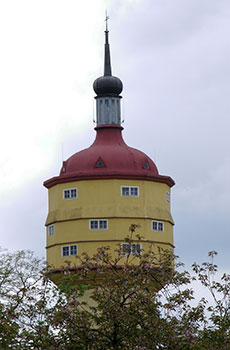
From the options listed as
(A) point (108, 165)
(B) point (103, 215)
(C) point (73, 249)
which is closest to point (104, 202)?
(B) point (103, 215)

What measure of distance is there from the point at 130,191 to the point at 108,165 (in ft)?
5.80

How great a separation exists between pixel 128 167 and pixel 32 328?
26941 millimetres

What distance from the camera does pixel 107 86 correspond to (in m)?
58.3

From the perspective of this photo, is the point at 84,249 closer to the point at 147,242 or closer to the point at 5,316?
the point at 147,242

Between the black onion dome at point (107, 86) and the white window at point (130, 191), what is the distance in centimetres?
614

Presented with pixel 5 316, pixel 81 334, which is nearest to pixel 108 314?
pixel 81 334

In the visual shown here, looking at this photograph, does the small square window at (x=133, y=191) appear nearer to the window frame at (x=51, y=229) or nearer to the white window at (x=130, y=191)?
the white window at (x=130, y=191)

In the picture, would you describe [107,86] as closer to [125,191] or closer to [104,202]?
[125,191]

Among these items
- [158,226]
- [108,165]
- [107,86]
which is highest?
[107,86]

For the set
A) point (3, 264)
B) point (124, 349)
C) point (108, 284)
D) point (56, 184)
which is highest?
point (56, 184)

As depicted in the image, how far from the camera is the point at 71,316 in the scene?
27859 millimetres

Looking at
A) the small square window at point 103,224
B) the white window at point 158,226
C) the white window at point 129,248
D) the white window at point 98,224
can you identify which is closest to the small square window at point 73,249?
the white window at point 98,224

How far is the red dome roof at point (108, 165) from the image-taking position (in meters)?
55.0

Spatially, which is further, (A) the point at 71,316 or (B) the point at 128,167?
(B) the point at 128,167
